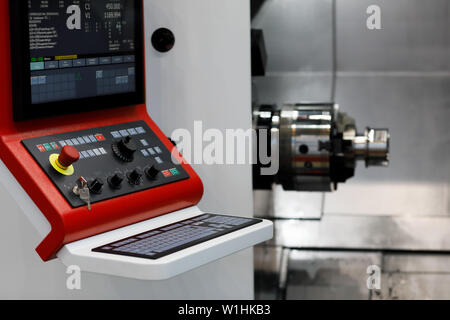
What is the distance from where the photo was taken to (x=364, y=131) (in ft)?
8.46

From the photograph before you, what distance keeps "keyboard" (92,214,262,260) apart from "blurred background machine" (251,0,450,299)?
0.97 m

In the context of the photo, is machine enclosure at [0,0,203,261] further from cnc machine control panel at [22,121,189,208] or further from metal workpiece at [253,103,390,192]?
metal workpiece at [253,103,390,192]

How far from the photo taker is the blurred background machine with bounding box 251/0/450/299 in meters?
2.55

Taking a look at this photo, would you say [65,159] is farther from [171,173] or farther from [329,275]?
[329,275]

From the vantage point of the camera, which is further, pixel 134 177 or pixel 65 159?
pixel 134 177

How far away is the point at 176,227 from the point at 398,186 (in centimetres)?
134

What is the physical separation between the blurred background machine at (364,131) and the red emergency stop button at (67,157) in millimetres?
1175

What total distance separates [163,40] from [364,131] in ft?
3.30

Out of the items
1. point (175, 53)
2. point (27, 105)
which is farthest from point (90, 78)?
point (175, 53)

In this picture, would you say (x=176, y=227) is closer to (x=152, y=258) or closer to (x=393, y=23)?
(x=152, y=258)

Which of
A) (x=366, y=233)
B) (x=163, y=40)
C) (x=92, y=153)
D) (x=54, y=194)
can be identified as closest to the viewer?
(x=54, y=194)

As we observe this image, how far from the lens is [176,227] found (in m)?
1.50

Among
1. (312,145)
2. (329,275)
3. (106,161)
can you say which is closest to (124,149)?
(106,161)

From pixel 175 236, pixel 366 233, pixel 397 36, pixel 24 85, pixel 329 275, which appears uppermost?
pixel 397 36
